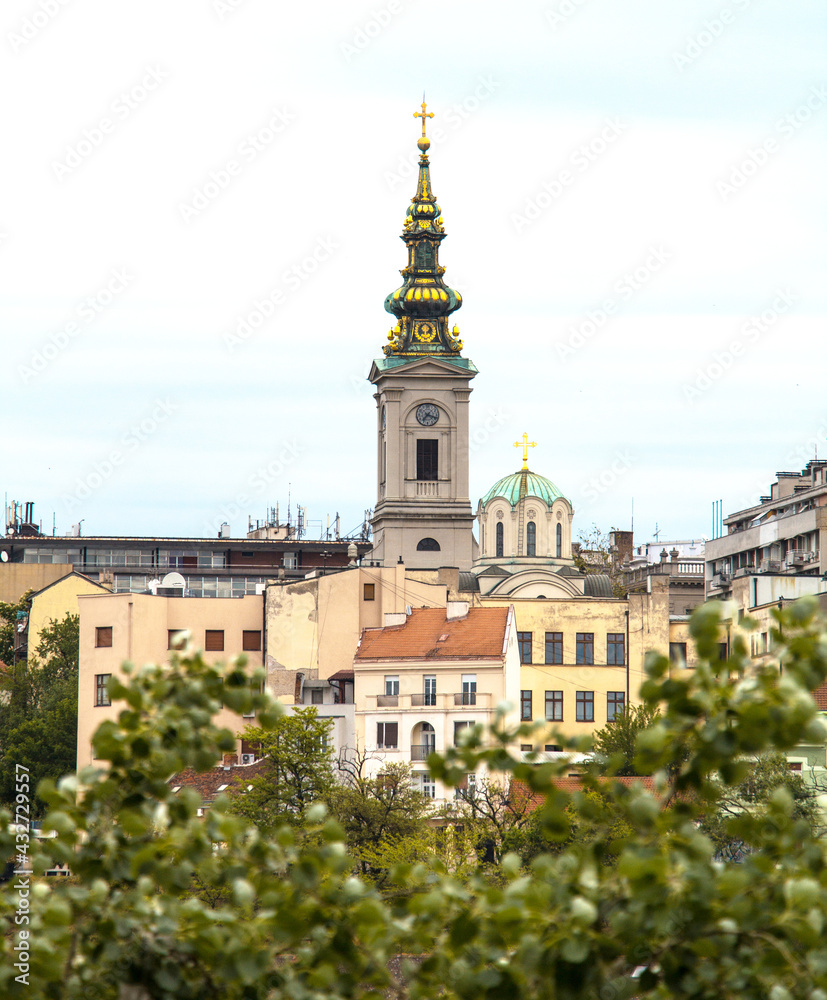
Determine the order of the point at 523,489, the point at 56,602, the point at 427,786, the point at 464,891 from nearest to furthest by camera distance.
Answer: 1. the point at 464,891
2. the point at 427,786
3. the point at 56,602
4. the point at 523,489

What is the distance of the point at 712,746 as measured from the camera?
11.8 meters

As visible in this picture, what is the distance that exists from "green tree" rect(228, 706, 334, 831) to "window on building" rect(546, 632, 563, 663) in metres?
20.0

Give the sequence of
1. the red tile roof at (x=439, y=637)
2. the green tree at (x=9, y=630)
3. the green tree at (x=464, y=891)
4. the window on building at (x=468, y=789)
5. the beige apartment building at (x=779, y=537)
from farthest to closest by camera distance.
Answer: the beige apartment building at (x=779, y=537) < the green tree at (x=9, y=630) < the red tile roof at (x=439, y=637) < the window on building at (x=468, y=789) < the green tree at (x=464, y=891)

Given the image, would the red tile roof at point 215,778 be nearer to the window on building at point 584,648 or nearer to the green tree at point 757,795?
the window on building at point 584,648

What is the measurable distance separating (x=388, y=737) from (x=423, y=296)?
5103 centimetres

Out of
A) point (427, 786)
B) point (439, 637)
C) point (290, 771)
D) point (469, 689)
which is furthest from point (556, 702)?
point (290, 771)

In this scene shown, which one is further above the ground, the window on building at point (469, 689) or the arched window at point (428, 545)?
the arched window at point (428, 545)

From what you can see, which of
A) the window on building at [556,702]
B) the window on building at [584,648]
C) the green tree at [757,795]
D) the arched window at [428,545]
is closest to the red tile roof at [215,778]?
the window on building at [556,702]

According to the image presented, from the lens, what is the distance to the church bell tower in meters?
117

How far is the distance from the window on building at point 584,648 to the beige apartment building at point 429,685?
5.68m

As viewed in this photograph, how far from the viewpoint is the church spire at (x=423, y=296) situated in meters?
123

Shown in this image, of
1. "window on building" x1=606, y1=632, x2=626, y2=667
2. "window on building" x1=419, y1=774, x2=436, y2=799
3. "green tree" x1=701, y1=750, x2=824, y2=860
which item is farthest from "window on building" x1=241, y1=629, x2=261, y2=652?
"green tree" x1=701, y1=750, x2=824, y2=860

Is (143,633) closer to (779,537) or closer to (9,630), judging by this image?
(9,630)

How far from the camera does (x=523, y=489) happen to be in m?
117
